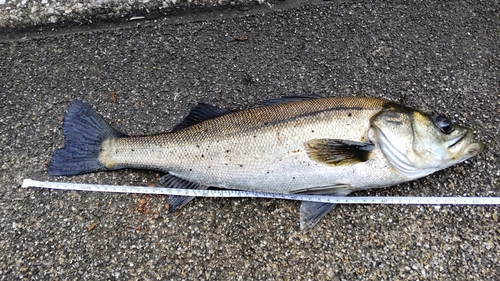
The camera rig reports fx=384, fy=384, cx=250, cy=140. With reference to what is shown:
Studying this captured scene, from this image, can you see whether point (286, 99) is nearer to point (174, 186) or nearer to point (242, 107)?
point (242, 107)

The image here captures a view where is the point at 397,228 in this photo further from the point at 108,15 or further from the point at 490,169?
the point at 108,15

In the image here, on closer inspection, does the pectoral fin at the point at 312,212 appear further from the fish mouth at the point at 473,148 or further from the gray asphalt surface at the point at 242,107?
the fish mouth at the point at 473,148

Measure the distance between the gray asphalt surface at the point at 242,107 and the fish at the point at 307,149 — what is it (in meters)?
0.23

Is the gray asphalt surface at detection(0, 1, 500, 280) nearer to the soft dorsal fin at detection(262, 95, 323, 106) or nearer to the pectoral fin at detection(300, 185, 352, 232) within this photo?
the pectoral fin at detection(300, 185, 352, 232)

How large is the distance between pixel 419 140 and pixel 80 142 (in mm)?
2284

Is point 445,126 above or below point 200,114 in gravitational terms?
above

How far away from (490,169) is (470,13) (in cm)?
Answer: 146

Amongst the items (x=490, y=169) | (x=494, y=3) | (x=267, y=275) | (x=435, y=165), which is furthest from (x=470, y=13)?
(x=267, y=275)

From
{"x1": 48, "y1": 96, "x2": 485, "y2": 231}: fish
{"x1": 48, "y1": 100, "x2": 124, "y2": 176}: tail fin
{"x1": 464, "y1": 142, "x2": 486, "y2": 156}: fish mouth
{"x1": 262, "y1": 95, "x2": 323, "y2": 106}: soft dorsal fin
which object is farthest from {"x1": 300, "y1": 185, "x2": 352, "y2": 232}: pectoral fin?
{"x1": 48, "y1": 100, "x2": 124, "y2": 176}: tail fin

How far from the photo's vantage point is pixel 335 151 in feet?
7.97

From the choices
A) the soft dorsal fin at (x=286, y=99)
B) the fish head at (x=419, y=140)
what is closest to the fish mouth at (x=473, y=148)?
the fish head at (x=419, y=140)

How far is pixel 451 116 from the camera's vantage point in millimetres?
2953

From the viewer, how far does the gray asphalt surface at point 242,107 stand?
2.57 m

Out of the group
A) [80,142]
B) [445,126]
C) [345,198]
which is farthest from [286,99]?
[80,142]
